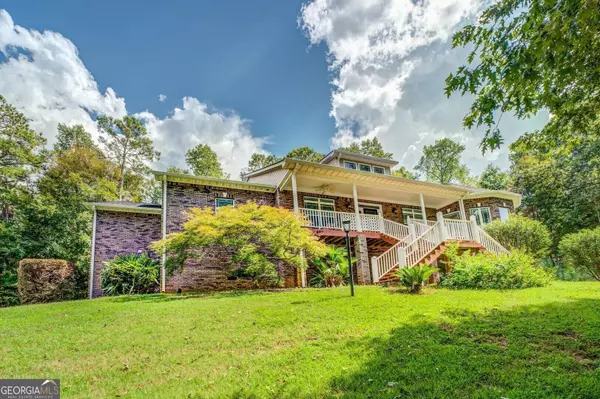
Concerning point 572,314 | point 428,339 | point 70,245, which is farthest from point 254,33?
point 70,245

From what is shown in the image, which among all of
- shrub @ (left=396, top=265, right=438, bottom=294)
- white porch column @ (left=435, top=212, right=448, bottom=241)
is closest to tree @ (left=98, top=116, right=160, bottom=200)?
white porch column @ (left=435, top=212, right=448, bottom=241)

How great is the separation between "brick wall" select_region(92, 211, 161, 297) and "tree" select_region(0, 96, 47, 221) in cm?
730

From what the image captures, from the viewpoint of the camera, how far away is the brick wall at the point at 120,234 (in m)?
12.5

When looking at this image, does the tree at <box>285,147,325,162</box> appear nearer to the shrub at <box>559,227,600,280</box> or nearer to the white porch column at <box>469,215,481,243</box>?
the white porch column at <box>469,215,481,243</box>

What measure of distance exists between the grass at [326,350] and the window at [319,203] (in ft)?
28.6

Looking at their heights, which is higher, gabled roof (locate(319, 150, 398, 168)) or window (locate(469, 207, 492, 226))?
gabled roof (locate(319, 150, 398, 168))

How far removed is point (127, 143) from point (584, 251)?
30.0 metres

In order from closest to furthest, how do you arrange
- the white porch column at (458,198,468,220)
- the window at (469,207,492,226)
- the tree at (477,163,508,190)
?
1. the white porch column at (458,198,468,220)
2. the window at (469,207,492,226)
3. the tree at (477,163,508,190)

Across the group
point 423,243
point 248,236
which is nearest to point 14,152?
point 248,236

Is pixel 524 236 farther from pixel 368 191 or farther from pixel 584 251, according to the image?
pixel 368 191

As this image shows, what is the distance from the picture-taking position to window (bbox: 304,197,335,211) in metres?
15.1

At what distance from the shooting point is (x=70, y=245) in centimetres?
1666

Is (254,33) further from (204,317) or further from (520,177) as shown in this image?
(520,177)

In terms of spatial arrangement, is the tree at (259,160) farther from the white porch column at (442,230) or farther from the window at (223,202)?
the white porch column at (442,230)
